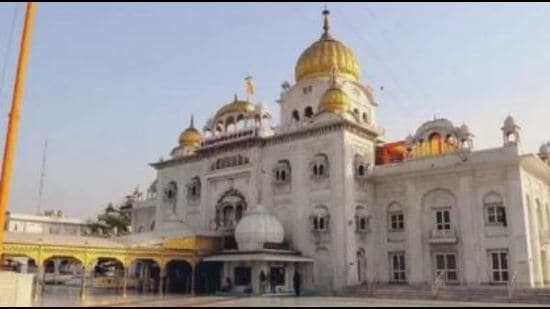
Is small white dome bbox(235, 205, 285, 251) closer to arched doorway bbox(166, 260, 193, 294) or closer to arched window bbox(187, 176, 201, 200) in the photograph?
arched doorway bbox(166, 260, 193, 294)

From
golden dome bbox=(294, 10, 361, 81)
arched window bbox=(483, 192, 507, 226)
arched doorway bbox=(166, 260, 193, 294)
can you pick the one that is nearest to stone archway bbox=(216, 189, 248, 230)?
arched doorway bbox=(166, 260, 193, 294)

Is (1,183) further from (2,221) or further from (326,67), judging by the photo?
(326,67)

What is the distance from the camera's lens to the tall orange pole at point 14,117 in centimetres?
1443

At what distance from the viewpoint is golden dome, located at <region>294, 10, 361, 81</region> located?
114 ft

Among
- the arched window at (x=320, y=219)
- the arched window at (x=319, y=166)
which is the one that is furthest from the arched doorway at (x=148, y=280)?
the arched window at (x=319, y=166)

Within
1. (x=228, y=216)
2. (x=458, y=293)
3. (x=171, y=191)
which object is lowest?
(x=458, y=293)

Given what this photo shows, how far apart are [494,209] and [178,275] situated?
18.2 m

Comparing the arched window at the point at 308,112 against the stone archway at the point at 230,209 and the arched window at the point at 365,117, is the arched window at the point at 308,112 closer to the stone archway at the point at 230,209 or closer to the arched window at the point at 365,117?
the arched window at the point at 365,117

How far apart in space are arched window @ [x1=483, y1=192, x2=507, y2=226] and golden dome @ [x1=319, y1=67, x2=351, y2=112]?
917 cm

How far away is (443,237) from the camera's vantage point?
27.1 metres

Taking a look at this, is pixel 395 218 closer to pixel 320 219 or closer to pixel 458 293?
pixel 320 219

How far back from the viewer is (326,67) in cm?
3456

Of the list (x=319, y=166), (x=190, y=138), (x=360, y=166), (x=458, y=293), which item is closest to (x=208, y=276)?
(x=319, y=166)

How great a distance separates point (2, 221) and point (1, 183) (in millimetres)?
1028
